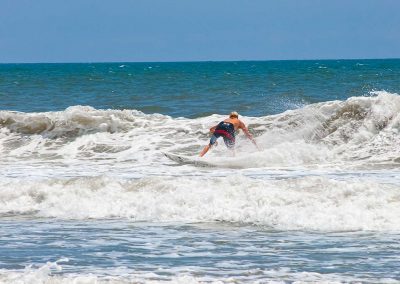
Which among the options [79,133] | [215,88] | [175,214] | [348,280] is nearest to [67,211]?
[175,214]

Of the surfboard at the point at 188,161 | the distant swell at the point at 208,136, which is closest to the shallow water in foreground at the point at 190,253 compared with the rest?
the surfboard at the point at 188,161

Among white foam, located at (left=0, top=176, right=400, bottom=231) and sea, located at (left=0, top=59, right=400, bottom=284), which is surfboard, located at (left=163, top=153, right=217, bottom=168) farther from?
white foam, located at (left=0, top=176, right=400, bottom=231)

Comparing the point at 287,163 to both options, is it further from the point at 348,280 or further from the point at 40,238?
the point at 348,280

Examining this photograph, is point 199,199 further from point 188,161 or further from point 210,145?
point 210,145

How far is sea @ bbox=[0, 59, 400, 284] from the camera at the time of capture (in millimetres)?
8555

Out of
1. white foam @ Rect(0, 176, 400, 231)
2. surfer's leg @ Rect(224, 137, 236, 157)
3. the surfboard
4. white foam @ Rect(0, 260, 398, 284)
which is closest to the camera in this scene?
white foam @ Rect(0, 260, 398, 284)

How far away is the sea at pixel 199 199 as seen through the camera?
28.1ft

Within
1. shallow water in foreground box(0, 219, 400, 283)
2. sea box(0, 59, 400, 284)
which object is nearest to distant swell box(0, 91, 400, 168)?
sea box(0, 59, 400, 284)

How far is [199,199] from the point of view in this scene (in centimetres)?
1286

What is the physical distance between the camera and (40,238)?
10.4m

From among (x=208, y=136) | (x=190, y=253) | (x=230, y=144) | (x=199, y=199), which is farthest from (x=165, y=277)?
(x=208, y=136)

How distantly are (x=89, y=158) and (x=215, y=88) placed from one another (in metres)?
24.1

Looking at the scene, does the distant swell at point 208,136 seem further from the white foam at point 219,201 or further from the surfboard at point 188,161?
the white foam at point 219,201

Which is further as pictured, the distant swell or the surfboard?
the distant swell
